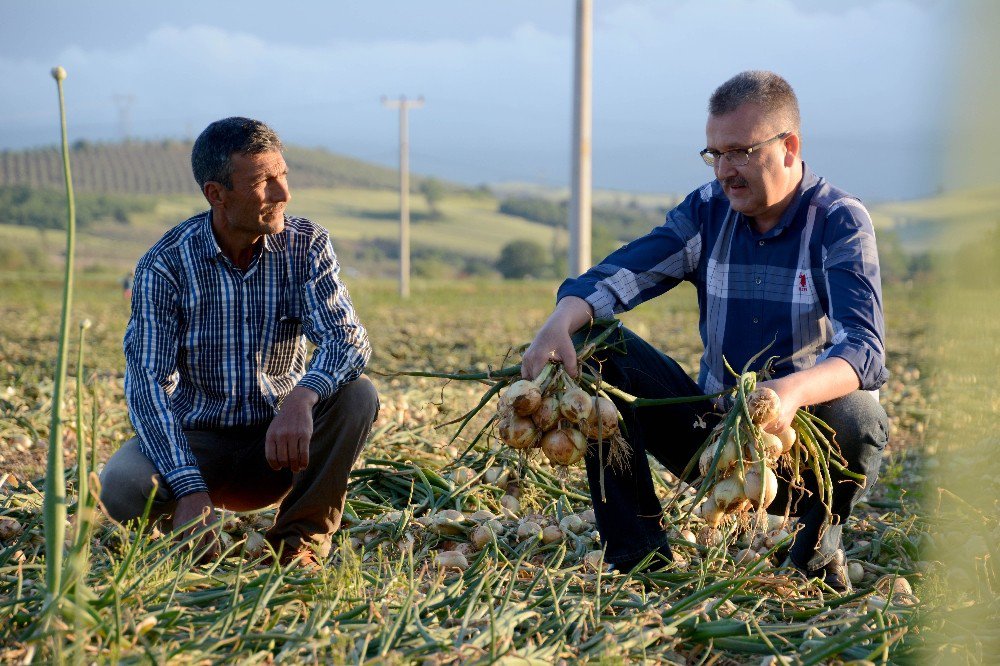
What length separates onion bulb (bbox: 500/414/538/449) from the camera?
244 cm

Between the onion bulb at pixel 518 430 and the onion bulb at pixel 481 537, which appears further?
the onion bulb at pixel 481 537

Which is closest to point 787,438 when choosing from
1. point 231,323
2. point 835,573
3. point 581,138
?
point 835,573

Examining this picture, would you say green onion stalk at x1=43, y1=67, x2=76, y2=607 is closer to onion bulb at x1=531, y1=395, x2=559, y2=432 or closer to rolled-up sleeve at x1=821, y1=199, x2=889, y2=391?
onion bulb at x1=531, y1=395, x2=559, y2=432

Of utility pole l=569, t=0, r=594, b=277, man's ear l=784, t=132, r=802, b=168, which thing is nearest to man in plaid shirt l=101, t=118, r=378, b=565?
man's ear l=784, t=132, r=802, b=168

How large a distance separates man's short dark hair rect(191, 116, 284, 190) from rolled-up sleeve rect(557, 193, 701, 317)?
35.0 inches

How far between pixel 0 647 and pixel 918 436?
426 cm

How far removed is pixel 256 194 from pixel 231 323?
14.3 inches

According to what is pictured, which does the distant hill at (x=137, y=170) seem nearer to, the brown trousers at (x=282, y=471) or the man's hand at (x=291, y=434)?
the brown trousers at (x=282, y=471)

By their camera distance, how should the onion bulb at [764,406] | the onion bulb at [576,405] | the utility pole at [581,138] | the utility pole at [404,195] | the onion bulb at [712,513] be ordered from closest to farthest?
the onion bulb at [764,406]
the onion bulb at [712,513]
the onion bulb at [576,405]
the utility pole at [581,138]
the utility pole at [404,195]

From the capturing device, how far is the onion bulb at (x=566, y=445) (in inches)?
95.2

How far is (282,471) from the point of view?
2885mm

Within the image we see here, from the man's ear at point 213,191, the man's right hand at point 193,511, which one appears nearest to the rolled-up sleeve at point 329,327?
the man's ear at point 213,191

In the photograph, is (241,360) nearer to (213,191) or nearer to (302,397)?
(302,397)

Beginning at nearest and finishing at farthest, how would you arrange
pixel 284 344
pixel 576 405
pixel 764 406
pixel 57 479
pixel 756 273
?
pixel 57 479 < pixel 764 406 < pixel 576 405 < pixel 756 273 < pixel 284 344
